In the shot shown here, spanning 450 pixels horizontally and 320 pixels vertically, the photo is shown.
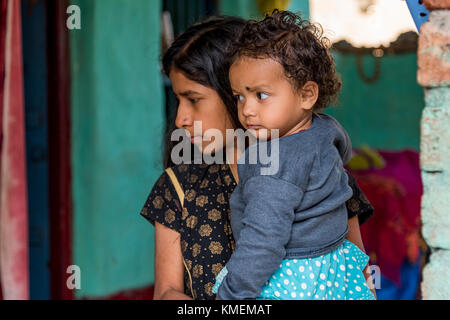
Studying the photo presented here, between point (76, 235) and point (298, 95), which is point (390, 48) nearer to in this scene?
point (76, 235)

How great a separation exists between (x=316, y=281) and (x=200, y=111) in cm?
64

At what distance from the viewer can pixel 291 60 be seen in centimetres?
140

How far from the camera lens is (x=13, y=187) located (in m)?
2.41

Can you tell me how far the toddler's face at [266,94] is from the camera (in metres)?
1.40

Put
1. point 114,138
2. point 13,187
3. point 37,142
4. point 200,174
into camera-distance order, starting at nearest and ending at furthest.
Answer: point 200,174, point 13,187, point 37,142, point 114,138

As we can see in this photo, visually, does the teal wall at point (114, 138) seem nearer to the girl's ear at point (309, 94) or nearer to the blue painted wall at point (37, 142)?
the blue painted wall at point (37, 142)

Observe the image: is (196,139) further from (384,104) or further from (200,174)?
(384,104)

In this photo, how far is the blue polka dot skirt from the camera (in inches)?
51.6

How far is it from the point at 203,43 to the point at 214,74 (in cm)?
13

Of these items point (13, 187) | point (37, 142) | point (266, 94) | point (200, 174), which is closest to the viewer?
point (266, 94)

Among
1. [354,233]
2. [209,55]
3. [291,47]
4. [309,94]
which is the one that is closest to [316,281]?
[354,233]

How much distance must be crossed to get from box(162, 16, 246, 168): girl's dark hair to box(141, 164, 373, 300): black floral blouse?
204 millimetres

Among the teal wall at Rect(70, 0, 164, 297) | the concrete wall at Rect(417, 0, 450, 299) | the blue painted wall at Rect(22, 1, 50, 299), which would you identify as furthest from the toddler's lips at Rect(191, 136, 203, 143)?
the blue painted wall at Rect(22, 1, 50, 299)

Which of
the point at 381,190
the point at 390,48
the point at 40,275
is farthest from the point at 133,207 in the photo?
the point at 390,48
